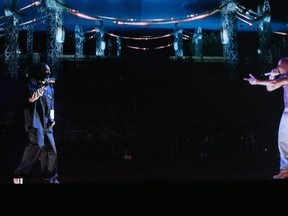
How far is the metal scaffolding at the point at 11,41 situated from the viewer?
12.7 meters

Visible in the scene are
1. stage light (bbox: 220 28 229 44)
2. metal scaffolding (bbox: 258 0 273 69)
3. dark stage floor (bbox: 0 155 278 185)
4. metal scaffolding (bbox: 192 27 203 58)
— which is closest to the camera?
dark stage floor (bbox: 0 155 278 185)

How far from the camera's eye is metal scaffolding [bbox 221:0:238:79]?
15587mm

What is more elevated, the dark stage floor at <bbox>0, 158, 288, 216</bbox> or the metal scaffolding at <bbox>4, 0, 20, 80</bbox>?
the metal scaffolding at <bbox>4, 0, 20, 80</bbox>

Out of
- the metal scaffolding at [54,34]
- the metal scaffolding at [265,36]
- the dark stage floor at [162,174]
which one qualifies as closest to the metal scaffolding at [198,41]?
the metal scaffolding at [265,36]

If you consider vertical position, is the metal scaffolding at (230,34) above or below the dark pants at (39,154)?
above

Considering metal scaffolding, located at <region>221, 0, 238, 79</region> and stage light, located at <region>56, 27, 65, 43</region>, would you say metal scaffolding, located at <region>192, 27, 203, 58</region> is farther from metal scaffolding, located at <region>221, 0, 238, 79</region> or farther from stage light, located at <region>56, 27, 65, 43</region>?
stage light, located at <region>56, 27, 65, 43</region>

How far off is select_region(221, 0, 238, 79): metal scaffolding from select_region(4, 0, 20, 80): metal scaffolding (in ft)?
→ 31.2

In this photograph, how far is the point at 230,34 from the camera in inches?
639

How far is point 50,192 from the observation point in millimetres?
2918

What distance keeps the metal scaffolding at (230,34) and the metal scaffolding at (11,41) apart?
9.51m

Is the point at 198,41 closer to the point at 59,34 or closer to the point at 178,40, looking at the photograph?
the point at 178,40

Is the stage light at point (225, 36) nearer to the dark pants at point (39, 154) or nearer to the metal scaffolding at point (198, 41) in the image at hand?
the metal scaffolding at point (198, 41)

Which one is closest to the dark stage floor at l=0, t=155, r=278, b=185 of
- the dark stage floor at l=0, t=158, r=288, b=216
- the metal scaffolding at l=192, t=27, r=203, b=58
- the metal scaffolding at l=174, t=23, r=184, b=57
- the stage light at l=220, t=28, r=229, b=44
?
the dark stage floor at l=0, t=158, r=288, b=216

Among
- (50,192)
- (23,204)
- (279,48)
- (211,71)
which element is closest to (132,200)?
(50,192)
